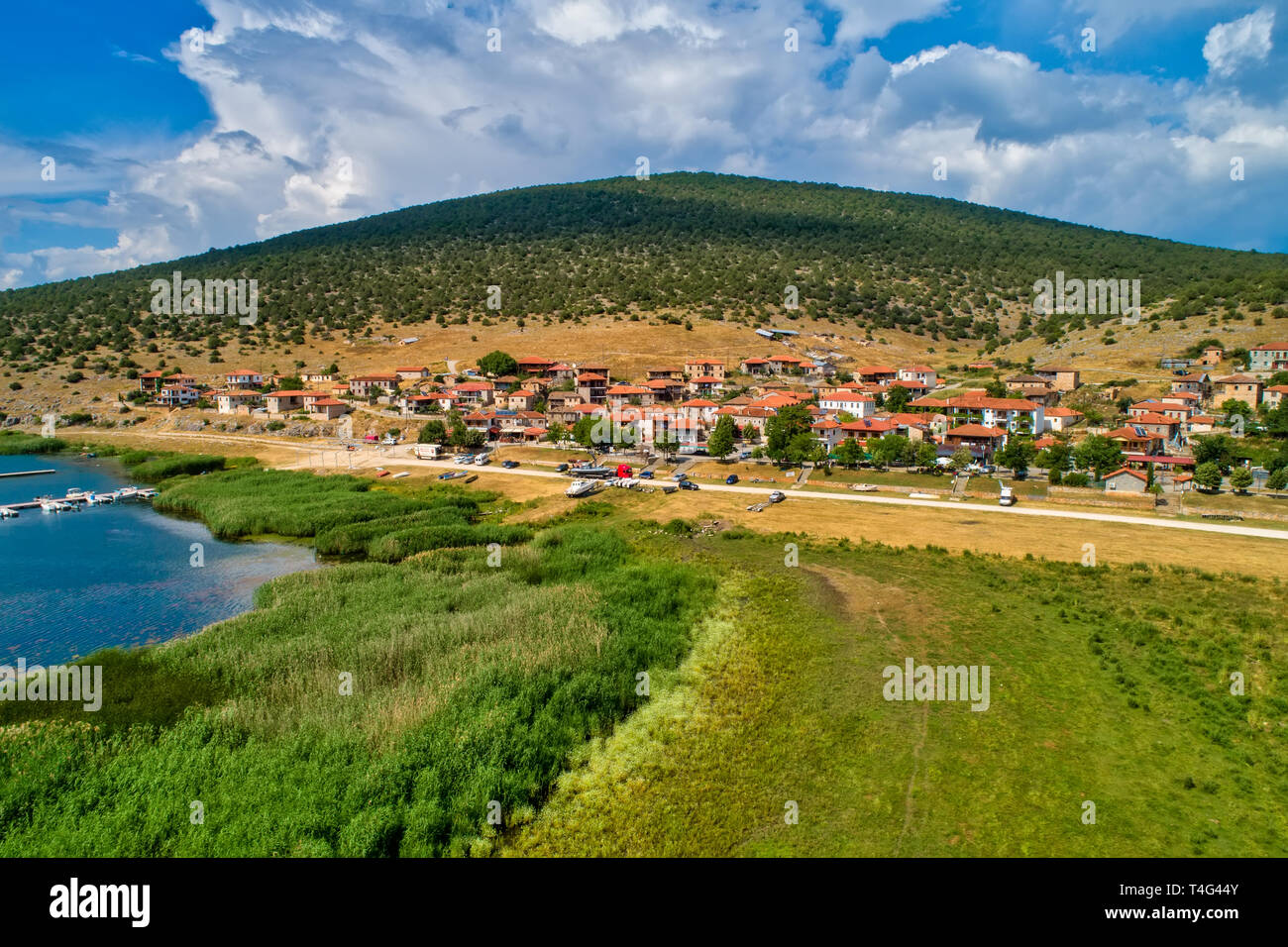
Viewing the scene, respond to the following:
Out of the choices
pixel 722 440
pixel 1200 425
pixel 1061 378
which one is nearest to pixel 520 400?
pixel 722 440

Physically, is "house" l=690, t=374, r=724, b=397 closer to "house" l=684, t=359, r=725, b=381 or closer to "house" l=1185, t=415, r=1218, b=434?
"house" l=684, t=359, r=725, b=381

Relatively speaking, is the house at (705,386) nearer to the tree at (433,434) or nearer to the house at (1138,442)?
the tree at (433,434)

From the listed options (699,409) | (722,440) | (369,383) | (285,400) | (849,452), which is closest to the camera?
(849,452)

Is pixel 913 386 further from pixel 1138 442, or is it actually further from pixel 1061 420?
pixel 1138 442

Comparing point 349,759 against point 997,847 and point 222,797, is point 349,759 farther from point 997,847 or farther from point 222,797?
point 997,847
